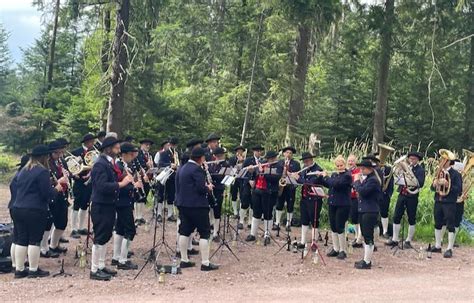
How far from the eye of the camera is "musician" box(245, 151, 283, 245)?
1193 cm

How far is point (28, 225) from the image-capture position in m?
8.28

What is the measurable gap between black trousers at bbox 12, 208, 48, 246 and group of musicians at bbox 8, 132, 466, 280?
2cm

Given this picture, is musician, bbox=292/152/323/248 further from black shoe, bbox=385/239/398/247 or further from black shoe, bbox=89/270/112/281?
black shoe, bbox=89/270/112/281

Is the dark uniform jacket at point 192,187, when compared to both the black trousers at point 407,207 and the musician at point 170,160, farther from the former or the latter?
the black trousers at point 407,207

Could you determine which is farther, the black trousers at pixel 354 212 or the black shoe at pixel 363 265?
the black trousers at pixel 354 212

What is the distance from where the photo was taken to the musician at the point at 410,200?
39.2ft

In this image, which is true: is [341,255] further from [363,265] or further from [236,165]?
[236,165]

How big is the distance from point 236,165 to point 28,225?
18.5 feet

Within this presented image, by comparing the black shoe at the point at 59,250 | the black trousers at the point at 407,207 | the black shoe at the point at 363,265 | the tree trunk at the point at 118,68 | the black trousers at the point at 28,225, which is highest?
the tree trunk at the point at 118,68

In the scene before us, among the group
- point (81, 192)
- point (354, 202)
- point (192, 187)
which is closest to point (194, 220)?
point (192, 187)

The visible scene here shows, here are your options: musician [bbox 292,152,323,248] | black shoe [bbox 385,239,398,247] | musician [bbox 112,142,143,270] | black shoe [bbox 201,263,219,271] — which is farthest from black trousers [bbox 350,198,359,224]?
musician [bbox 112,142,143,270]

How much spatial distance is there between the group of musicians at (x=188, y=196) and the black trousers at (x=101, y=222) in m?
0.02

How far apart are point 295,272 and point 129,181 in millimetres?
3405

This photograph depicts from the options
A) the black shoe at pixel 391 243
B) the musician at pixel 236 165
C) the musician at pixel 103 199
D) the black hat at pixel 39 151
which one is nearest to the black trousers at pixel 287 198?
the musician at pixel 236 165
